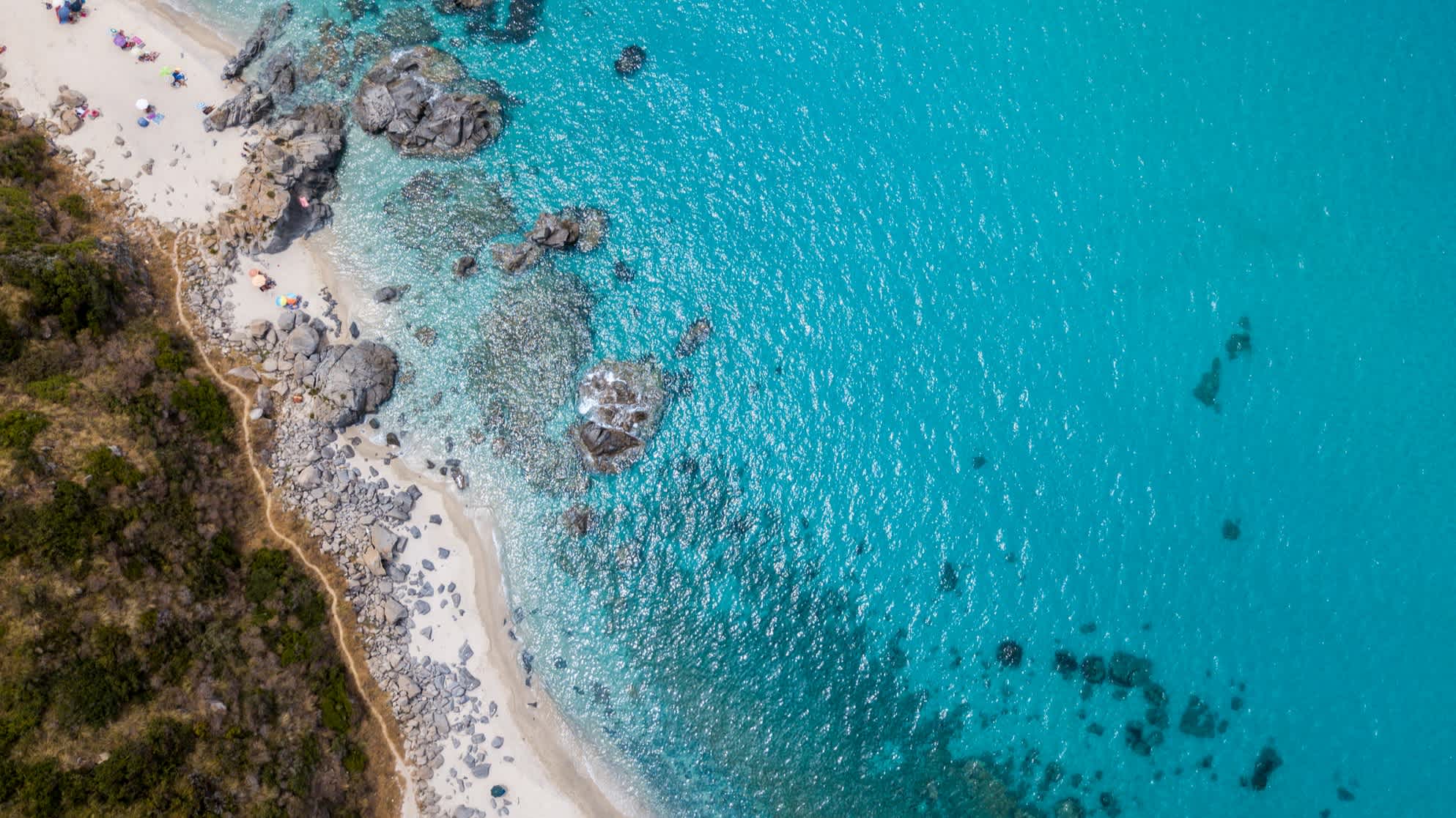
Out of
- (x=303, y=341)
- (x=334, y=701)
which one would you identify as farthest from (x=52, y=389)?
(x=334, y=701)

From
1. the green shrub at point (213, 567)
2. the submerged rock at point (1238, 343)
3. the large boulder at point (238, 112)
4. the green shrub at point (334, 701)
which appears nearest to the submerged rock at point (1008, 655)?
the submerged rock at point (1238, 343)

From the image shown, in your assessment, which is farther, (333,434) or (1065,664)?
(1065,664)

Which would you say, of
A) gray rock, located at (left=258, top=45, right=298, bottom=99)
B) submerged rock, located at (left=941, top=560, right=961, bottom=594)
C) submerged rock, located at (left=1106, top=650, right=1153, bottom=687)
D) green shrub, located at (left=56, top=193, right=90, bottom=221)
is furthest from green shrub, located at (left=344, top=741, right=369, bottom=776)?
submerged rock, located at (left=1106, top=650, right=1153, bottom=687)

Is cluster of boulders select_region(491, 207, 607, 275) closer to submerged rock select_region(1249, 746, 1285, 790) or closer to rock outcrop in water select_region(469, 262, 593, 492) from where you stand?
rock outcrop in water select_region(469, 262, 593, 492)

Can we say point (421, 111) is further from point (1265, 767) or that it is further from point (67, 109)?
point (1265, 767)

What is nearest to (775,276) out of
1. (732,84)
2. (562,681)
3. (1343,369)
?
(732,84)

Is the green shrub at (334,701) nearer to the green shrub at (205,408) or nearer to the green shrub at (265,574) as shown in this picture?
the green shrub at (265,574)
